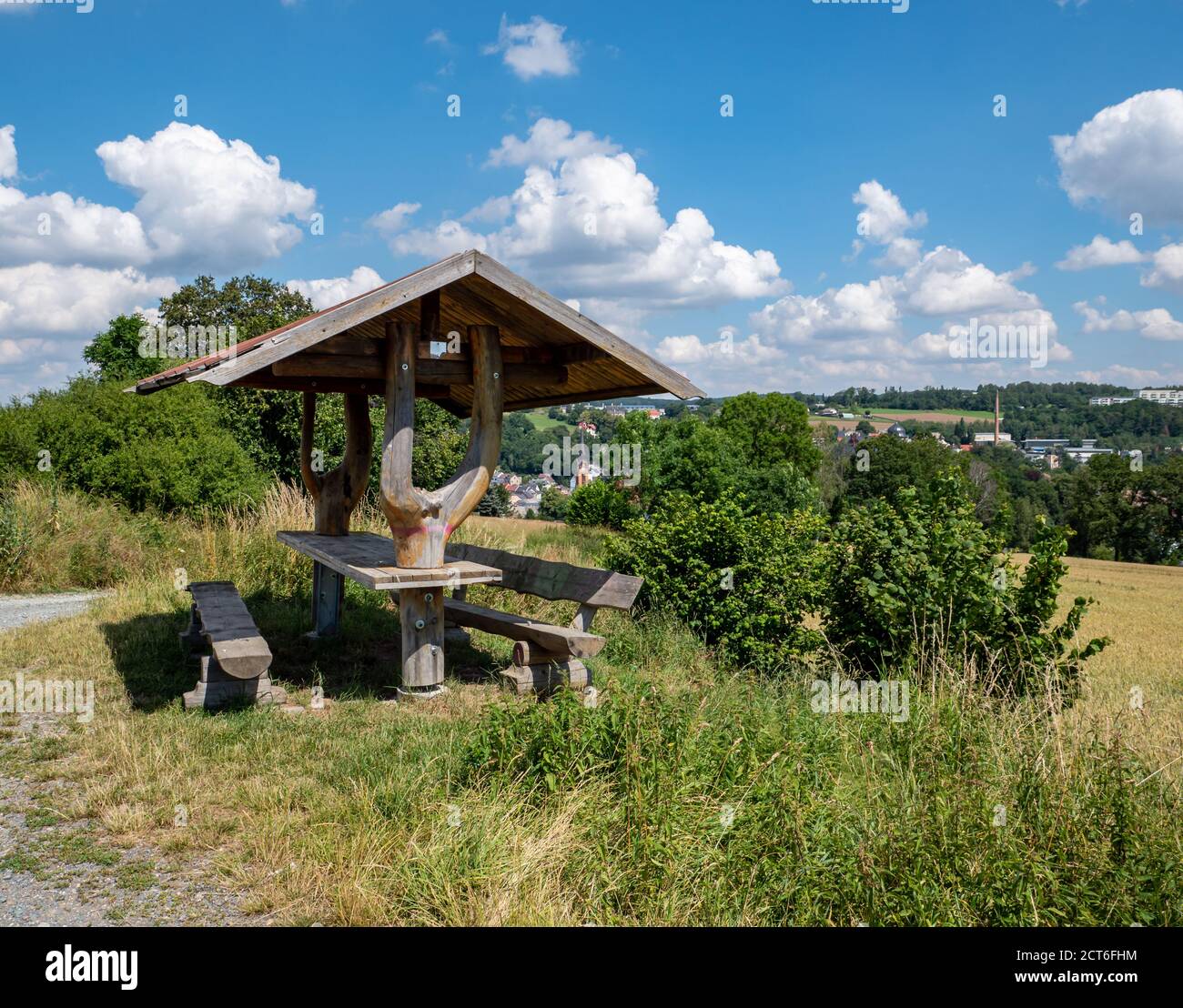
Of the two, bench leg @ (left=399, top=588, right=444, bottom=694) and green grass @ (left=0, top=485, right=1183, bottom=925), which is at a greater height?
bench leg @ (left=399, top=588, right=444, bottom=694)

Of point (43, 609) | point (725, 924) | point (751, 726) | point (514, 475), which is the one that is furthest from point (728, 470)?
point (514, 475)

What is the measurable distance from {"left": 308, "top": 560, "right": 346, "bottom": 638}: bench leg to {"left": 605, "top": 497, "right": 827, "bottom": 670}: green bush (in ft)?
10.1

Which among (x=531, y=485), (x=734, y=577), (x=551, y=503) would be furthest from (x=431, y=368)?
(x=531, y=485)

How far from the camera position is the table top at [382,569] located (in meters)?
6.02

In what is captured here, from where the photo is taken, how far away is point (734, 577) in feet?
28.9

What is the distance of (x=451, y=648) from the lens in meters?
8.29

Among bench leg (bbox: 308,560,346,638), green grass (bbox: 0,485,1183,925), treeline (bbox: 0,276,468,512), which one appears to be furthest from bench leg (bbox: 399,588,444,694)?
treeline (bbox: 0,276,468,512)

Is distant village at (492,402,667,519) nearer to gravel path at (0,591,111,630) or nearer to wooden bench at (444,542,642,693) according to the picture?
gravel path at (0,591,111,630)

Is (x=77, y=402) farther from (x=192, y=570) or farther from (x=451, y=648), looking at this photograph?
(x=451, y=648)

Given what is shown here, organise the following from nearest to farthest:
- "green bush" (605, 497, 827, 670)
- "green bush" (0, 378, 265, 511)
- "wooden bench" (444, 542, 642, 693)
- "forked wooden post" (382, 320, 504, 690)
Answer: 1. "forked wooden post" (382, 320, 504, 690)
2. "wooden bench" (444, 542, 642, 693)
3. "green bush" (605, 497, 827, 670)
4. "green bush" (0, 378, 265, 511)

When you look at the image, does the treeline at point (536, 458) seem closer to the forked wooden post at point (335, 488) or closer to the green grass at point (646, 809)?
the green grass at point (646, 809)

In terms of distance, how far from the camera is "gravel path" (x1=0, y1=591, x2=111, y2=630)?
9413mm

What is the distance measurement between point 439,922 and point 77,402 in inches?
577

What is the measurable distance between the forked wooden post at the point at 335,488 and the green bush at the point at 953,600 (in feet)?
16.1
